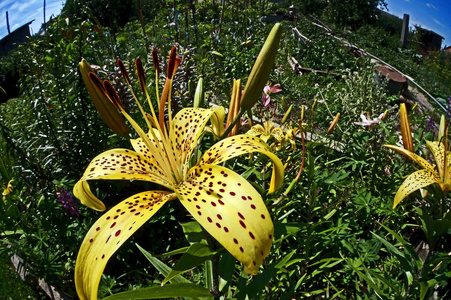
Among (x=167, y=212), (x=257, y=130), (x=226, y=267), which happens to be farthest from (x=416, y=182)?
(x=167, y=212)

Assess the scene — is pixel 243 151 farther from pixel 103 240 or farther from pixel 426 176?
pixel 426 176

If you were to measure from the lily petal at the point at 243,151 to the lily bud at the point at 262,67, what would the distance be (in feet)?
0.34

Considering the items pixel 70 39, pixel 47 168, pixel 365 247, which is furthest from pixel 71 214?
pixel 365 247

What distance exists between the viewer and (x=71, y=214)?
1732 millimetres

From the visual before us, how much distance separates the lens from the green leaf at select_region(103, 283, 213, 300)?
632 mm

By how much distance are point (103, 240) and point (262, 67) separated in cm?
55

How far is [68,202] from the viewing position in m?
1.66

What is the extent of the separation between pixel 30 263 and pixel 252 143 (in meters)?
1.48

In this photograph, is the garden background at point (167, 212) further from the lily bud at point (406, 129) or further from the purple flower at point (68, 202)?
the lily bud at point (406, 129)

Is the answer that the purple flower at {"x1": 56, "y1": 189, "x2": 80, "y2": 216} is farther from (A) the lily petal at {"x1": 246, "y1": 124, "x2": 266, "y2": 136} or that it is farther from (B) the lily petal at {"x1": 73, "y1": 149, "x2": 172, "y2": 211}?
(A) the lily petal at {"x1": 246, "y1": 124, "x2": 266, "y2": 136}

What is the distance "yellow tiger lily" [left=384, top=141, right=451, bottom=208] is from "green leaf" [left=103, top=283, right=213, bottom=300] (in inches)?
30.0

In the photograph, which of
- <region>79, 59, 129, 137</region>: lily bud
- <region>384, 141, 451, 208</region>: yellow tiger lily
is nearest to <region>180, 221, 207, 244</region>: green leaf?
<region>79, 59, 129, 137</region>: lily bud

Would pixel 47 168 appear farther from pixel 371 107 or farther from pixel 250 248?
pixel 371 107

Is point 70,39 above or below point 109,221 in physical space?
above
